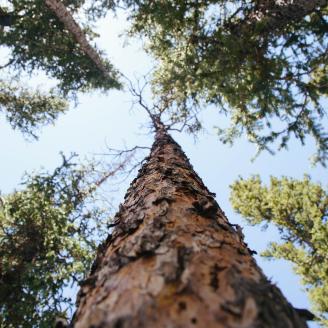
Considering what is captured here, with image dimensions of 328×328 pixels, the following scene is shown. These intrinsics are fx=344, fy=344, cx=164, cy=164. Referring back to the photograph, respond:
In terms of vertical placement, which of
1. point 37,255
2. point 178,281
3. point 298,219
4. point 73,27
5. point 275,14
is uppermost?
point 73,27

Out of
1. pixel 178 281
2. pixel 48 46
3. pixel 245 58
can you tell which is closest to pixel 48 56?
pixel 48 46

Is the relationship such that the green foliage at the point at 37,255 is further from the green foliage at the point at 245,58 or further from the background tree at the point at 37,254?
the green foliage at the point at 245,58

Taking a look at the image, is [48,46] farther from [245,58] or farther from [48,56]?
[245,58]

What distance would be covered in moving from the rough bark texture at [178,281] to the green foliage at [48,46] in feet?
40.1

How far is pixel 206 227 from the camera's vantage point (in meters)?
2.06

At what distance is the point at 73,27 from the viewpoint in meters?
12.2

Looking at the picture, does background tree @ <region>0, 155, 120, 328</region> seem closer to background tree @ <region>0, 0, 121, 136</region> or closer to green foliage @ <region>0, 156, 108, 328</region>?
green foliage @ <region>0, 156, 108, 328</region>

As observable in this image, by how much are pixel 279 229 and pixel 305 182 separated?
2045 mm

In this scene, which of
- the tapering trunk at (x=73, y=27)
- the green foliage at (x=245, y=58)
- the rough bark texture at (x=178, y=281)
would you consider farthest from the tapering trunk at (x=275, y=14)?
the rough bark texture at (x=178, y=281)

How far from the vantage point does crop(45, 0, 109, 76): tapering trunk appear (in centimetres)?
1143

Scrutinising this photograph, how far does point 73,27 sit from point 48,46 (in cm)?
148

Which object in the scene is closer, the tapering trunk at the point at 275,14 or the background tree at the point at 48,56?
the tapering trunk at the point at 275,14

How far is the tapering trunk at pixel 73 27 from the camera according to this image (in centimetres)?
1143

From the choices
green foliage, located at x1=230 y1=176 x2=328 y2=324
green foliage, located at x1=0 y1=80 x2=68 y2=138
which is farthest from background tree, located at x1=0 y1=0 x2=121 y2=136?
green foliage, located at x1=230 y1=176 x2=328 y2=324
